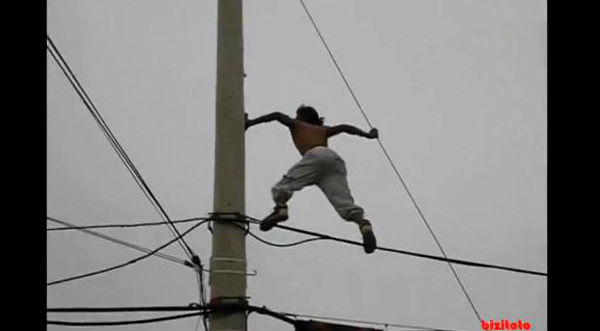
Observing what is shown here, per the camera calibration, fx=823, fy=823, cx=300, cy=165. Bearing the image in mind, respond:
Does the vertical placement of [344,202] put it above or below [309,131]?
below

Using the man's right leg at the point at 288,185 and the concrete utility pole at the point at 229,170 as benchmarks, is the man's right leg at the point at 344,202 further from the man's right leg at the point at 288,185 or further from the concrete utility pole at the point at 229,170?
the concrete utility pole at the point at 229,170

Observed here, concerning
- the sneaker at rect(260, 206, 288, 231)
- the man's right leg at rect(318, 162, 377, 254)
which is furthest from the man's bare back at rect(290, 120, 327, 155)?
the sneaker at rect(260, 206, 288, 231)

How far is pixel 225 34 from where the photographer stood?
7.23 metres

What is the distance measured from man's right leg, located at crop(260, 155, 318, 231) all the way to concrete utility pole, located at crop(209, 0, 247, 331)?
1.61 feet

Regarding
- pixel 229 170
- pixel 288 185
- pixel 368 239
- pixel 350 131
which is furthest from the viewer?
pixel 350 131

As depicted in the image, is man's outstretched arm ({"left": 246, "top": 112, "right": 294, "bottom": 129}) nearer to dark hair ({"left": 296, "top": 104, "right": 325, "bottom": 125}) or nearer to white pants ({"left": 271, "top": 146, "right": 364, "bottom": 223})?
dark hair ({"left": 296, "top": 104, "right": 325, "bottom": 125})

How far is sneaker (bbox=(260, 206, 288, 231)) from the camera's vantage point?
7020mm

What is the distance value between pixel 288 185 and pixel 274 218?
0.43 meters

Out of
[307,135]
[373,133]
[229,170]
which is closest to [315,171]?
[307,135]

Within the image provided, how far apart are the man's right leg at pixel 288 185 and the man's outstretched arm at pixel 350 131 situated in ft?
1.57

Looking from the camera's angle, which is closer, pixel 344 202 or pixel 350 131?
pixel 344 202

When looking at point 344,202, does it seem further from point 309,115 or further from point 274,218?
point 309,115

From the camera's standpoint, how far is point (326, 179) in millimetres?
7605
